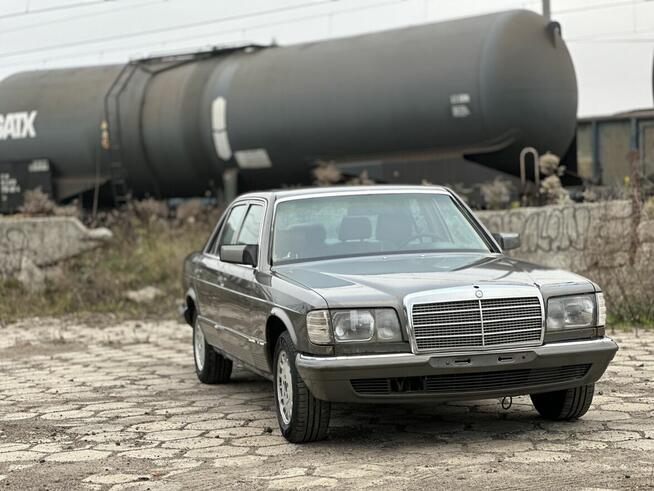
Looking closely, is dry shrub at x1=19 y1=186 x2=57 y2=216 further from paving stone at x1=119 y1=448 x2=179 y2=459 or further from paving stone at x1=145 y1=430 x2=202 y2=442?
paving stone at x1=119 y1=448 x2=179 y2=459

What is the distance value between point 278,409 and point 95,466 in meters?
1.16

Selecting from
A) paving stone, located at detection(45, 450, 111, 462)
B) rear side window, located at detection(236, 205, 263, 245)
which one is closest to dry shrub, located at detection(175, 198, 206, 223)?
rear side window, located at detection(236, 205, 263, 245)

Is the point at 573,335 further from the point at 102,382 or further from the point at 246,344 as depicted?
the point at 102,382

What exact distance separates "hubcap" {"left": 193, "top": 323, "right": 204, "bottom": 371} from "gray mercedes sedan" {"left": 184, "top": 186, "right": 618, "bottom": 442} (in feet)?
5.87

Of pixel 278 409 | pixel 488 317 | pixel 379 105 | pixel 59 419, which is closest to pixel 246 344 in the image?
pixel 278 409

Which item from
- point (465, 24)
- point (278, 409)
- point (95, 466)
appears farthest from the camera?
point (465, 24)

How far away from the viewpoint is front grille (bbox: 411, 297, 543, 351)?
5930 mm

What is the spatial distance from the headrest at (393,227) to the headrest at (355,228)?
0.08 meters

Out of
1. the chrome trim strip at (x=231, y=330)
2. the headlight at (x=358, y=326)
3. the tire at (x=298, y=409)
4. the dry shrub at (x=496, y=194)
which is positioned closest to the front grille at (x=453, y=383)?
the headlight at (x=358, y=326)

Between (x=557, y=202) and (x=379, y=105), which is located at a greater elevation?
(x=379, y=105)

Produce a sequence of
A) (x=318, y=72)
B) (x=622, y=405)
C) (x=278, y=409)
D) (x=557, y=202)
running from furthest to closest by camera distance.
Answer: (x=318, y=72)
(x=557, y=202)
(x=622, y=405)
(x=278, y=409)

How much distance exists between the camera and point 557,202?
14.7 m

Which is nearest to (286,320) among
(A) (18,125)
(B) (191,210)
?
(B) (191,210)

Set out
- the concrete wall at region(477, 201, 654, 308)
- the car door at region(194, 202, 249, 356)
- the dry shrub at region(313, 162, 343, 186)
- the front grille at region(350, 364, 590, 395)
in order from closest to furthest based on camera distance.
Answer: the front grille at region(350, 364, 590, 395)
the car door at region(194, 202, 249, 356)
the concrete wall at region(477, 201, 654, 308)
the dry shrub at region(313, 162, 343, 186)
